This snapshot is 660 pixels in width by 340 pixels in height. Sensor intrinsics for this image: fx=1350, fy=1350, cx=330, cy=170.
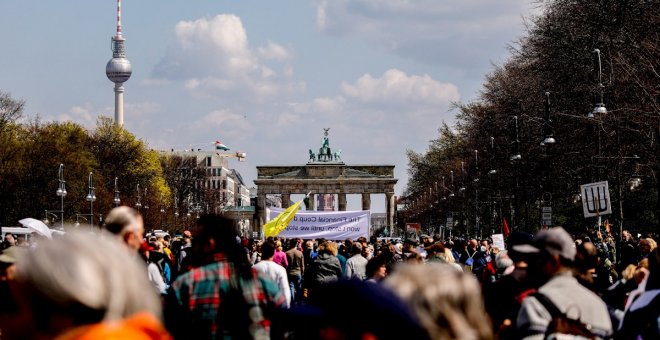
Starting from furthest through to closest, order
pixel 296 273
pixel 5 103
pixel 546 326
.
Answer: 1. pixel 5 103
2. pixel 296 273
3. pixel 546 326

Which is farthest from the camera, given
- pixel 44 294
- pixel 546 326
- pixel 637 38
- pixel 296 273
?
pixel 637 38

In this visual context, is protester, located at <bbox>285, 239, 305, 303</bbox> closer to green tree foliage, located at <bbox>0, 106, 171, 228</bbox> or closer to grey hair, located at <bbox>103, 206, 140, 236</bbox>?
grey hair, located at <bbox>103, 206, 140, 236</bbox>

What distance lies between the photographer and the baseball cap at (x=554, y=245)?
21.8ft

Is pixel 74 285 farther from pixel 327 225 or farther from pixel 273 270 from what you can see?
pixel 327 225

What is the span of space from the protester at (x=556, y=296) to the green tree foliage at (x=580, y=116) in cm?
2985

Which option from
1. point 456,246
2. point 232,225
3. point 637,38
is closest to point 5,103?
point 637,38

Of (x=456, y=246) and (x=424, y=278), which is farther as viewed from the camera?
(x=456, y=246)

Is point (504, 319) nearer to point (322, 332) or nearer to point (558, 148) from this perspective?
point (322, 332)

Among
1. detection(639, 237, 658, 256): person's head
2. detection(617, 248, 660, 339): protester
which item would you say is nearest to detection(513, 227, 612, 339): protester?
detection(617, 248, 660, 339): protester

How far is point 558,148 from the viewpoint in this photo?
55.3 meters

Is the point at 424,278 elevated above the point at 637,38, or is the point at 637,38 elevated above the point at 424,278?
the point at 637,38

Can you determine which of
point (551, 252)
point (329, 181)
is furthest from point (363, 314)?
point (329, 181)

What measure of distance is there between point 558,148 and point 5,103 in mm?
38381

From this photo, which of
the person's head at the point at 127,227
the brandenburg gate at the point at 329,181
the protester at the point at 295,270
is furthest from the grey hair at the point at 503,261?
the brandenburg gate at the point at 329,181
